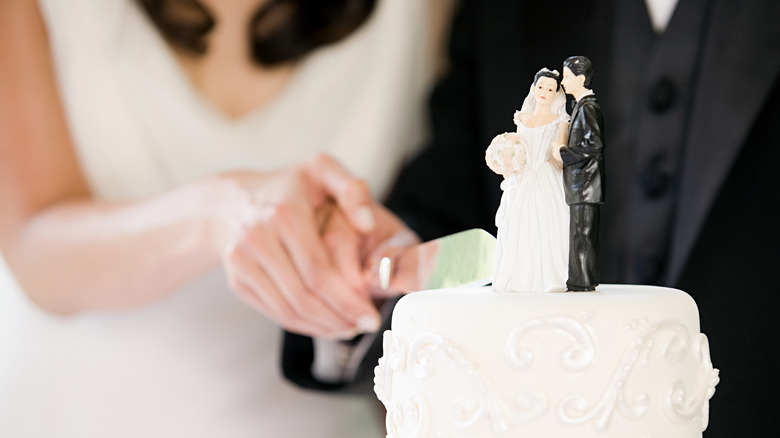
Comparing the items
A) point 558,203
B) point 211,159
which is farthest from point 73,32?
point 558,203

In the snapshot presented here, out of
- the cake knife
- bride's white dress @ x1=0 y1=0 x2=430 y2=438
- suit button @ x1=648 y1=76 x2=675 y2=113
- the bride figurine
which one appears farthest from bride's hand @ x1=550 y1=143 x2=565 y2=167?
bride's white dress @ x1=0 y1=0 x2=430 y2=438

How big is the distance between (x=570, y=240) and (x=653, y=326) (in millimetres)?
135

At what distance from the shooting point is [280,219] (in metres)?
1.21

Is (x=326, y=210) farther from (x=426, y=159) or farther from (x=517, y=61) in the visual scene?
(x=517, y=61)

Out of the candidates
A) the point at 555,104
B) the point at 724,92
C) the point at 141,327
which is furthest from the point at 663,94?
the point at 141,327

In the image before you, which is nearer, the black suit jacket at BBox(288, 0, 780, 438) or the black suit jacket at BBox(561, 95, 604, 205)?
the black suit jacket at BBox(561, 95, 604, 205)

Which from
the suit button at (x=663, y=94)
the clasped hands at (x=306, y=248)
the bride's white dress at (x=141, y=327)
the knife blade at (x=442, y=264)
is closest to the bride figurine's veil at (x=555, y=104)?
the knife blade at (x=442, y=264)

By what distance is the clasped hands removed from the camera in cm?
120

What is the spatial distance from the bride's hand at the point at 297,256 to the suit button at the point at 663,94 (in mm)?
476

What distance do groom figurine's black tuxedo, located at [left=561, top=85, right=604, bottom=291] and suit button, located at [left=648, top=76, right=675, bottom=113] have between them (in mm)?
389

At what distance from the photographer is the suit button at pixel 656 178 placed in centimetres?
116

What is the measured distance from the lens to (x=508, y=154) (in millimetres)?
813

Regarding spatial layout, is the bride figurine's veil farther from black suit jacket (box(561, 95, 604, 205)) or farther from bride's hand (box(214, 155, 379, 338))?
bride's hand (box(214, 155, 379, 338))

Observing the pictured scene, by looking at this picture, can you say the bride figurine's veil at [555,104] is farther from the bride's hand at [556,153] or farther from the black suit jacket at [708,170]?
the black suit jacket at [708,170]
